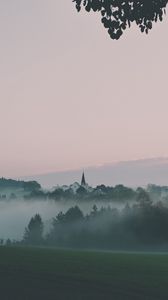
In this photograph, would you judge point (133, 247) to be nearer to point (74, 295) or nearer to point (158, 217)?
point (158, 217)

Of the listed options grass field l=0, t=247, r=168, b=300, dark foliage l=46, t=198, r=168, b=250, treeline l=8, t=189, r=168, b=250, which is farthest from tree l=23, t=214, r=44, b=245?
Result: grass field l=0, t=247, r=168, b=300

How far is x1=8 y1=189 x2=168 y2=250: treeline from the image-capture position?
129m

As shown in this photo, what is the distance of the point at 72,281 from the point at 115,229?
4816 inches

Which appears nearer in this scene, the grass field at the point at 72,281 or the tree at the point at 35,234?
the grass field at the point at 72,281

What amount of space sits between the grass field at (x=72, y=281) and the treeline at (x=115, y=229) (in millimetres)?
92172

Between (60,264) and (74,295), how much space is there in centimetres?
767

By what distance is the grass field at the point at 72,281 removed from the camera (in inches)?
861

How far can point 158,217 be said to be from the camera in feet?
431

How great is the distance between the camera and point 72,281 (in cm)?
2436

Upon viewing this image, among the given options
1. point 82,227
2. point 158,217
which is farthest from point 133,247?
point 82,227

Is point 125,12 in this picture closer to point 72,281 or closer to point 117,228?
point 72,281

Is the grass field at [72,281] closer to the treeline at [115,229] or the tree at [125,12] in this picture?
the tree at [125,12]

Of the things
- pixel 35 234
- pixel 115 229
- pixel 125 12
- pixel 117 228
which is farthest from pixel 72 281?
pixel 35 234

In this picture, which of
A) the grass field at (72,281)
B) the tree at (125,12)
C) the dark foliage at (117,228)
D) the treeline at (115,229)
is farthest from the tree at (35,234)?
the tree at (125,12)
